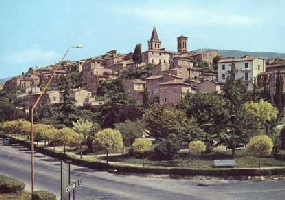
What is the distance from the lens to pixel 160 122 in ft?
165

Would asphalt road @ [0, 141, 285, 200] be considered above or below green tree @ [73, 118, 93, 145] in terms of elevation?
below

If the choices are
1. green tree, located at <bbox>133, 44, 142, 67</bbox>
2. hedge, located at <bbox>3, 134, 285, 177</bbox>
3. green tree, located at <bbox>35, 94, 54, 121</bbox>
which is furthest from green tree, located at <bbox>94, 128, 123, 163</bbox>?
green tree, located at <bbox>133, 44, 142, 67</bbox>

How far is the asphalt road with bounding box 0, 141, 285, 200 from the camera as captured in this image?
29078mm

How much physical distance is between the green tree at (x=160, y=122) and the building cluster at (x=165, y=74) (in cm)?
2413

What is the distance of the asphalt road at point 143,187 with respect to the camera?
95.4 ft

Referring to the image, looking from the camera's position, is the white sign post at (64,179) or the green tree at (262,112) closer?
the white sign post at (64,179)

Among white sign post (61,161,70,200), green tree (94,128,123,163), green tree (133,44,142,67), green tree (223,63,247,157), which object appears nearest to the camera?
white sign post (61,161,70,200)

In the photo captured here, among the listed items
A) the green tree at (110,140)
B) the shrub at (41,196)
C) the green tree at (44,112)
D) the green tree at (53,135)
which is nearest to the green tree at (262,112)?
the green tree at (110,140)

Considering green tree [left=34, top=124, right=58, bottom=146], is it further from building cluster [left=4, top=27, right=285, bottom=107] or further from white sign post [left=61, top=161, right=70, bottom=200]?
white sign post [left=61, top=161, right=70, bottom=200]

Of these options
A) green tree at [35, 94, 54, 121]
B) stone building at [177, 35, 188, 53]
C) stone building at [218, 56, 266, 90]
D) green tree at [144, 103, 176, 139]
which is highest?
stone building at [177, 35, 188, 53]

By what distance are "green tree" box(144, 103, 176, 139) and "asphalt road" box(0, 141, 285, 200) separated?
11600 millimetres

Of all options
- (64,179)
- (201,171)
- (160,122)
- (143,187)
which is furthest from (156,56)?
(64,179)

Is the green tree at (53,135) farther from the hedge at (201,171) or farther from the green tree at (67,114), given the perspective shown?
the hedge at (201,171)

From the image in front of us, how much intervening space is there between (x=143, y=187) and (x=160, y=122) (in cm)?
1810
